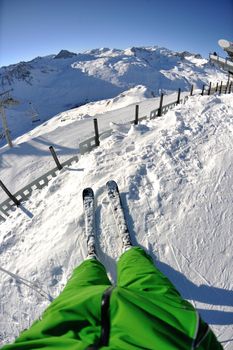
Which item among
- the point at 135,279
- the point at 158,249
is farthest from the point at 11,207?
the point at 135,279

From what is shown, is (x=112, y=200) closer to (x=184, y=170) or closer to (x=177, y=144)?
(x=184, y=170)

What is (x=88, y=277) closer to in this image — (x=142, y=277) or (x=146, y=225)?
(x=142, y=277)

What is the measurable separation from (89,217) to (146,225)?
1212 millimetres

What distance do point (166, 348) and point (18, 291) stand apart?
4.41 metres

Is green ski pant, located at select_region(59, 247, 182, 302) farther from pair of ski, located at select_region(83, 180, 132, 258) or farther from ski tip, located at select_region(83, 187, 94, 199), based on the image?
ski tip, located at select_region(83, 187, 94, 199)

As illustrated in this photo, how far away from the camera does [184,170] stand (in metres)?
6.87

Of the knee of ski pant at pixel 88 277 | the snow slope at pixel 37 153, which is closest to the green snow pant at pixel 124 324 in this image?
the knee of ski pant at pixel 88 277

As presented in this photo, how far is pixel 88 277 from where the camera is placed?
2.83 meters

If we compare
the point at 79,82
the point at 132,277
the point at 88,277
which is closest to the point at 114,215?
the point at 88,277

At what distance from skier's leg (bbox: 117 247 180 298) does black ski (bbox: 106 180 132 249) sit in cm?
151

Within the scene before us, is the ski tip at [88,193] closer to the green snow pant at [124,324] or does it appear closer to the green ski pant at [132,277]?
the green ski pant at [132,277]

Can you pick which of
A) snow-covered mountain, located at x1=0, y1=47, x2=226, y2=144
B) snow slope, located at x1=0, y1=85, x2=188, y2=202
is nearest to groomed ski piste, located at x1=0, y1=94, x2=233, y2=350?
snow slope, located at x1=0, y1=85, x2=188, y2=202

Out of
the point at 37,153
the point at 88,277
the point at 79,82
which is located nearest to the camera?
the point at 88,277

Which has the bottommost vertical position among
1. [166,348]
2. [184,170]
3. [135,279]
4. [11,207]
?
[11,207]
